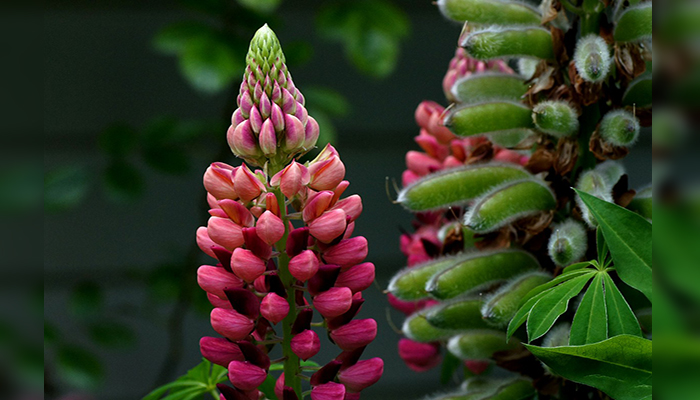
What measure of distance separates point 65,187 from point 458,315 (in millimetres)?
626

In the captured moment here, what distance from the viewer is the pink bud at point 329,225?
0.31 m

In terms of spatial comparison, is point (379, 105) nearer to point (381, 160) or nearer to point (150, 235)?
point (381, 160)

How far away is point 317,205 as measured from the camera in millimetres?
319

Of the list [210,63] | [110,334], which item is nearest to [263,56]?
[210,63]

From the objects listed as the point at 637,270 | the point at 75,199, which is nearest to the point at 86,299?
the point at 75,199

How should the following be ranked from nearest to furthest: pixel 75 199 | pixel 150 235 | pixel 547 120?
pixel 547 120 < pixel 75 199 < pixel 150 235

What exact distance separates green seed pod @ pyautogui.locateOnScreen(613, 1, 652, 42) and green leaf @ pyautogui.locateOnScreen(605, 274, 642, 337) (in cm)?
15

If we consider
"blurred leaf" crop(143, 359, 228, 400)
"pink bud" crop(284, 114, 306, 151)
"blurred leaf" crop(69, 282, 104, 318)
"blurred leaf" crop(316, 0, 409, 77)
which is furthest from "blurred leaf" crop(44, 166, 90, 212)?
"pink bud" crop(284, 114, 306, 151)

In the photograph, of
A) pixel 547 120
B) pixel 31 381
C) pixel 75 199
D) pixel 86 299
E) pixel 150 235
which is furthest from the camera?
pixel 150 235

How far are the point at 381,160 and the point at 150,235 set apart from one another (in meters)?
0.44

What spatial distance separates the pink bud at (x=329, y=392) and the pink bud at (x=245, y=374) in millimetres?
28

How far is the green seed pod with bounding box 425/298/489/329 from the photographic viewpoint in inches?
15.6

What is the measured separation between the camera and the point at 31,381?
0.78 ft

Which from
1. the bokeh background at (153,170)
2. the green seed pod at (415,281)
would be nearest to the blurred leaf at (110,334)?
the bokeh background at (153,170)
